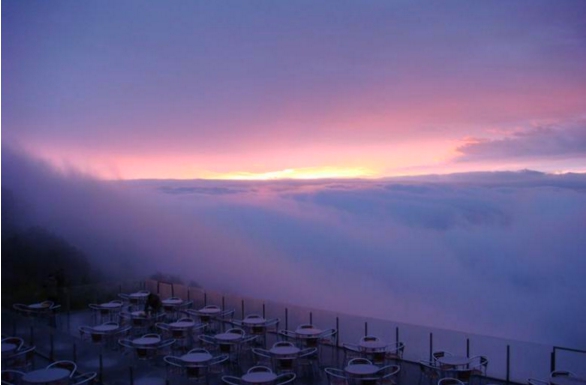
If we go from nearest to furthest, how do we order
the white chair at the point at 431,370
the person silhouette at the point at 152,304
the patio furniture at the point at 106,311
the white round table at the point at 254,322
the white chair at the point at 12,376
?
the white chair at the point at 12,376 → the white chair at the point at 431,370 → the white round table at the point at 254,322 → the person silhouette at the point at 152,304 → the patio furniture at the point at 106,311

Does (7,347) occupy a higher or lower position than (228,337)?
higher

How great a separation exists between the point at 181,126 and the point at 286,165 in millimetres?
4138

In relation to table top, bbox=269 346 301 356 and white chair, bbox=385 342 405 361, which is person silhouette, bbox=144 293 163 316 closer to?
table top, bbox=269 346 301 356

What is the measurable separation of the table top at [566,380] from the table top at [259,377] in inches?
135

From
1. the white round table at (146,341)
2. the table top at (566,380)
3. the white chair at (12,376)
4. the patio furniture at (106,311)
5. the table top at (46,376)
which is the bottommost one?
the patio furniture at (106,311)

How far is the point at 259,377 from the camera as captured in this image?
6.56 metres

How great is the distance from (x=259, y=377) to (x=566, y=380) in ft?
12.5

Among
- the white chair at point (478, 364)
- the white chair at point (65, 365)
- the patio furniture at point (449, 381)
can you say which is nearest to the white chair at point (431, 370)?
the white chair at point (478, 364)

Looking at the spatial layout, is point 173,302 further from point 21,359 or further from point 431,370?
point 431,370

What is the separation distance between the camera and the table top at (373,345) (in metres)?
8.20

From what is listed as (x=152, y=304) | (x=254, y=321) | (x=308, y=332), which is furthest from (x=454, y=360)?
(x=152, y=304)

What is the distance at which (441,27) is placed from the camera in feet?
34.4

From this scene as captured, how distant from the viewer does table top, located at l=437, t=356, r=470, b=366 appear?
23.6ft

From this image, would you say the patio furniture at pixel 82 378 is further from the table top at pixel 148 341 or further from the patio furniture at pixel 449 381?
the patio furniture at pixel 449 381
